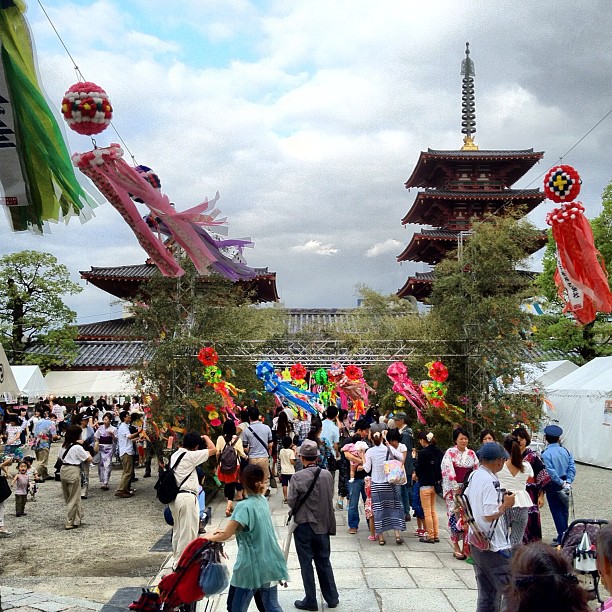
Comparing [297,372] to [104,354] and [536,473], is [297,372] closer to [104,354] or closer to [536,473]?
[536,473]

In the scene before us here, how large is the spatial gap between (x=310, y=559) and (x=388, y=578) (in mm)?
1321

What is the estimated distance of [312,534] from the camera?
18.1 ft

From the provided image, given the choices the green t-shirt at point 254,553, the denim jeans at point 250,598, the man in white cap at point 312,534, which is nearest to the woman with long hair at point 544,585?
the green t-shirt at point 254,553

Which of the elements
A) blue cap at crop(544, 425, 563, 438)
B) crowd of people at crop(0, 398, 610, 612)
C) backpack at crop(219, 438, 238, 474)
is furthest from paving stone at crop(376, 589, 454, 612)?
backpack at crop(219, 438, 238, 474)

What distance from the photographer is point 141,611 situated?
423 cm

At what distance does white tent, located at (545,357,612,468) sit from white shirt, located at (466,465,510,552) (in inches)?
472

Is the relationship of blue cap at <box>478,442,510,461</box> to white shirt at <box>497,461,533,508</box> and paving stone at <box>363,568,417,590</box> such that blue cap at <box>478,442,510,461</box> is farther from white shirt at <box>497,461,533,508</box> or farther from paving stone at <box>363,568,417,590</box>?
paving stone at <box>363,568,417,590</box>

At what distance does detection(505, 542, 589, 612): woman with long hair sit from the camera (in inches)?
94.5

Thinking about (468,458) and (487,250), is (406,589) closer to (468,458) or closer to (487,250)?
(468,458)

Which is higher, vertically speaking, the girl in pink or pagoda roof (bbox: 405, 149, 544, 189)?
pagoda roof (bbox: 405, 149, 544, 189)

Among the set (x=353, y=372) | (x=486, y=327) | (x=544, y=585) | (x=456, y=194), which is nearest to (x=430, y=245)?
(x=456, y=194)

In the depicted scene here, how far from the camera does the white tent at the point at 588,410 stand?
15844 millimetres

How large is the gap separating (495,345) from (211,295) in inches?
214

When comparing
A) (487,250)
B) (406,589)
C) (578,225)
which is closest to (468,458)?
(406,589)
